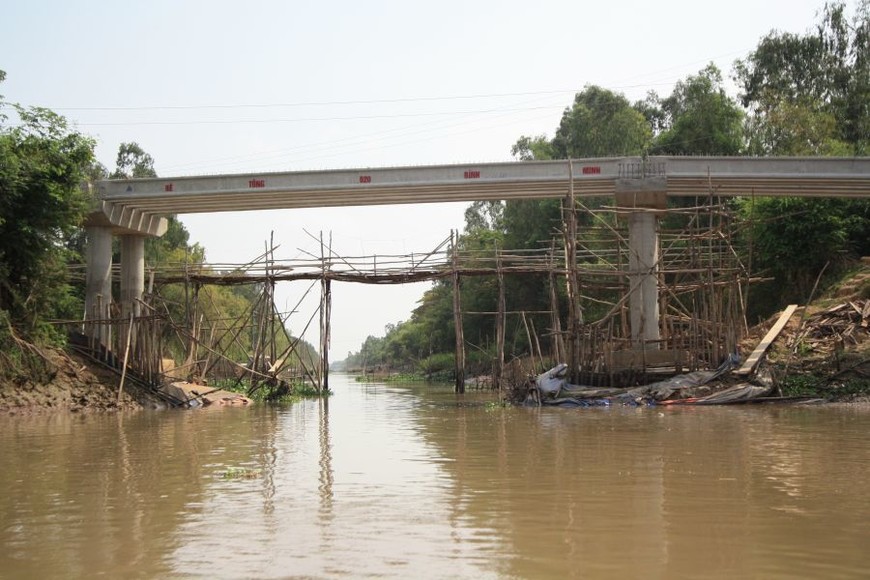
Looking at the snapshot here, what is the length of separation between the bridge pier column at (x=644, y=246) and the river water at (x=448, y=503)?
9960mm

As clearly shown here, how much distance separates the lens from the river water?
625 cm

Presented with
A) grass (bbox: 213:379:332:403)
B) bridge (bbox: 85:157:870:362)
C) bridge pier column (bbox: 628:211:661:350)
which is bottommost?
grass (bbox: 213:379:332:403)

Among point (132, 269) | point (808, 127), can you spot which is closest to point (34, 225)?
point (132, 269)

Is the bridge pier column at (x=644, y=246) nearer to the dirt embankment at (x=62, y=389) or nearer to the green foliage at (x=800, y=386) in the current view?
the green foliage at (x=800, y=386)

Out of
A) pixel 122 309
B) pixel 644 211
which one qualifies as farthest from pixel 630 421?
pixel 122 309

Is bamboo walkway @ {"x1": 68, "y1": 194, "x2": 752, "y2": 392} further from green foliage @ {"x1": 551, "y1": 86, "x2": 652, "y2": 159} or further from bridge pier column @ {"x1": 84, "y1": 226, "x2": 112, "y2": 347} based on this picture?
green foliage @ {"x1": 551, "y1": 86, "x2": 652, "y2": 159}

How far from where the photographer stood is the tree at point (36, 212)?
22.4m

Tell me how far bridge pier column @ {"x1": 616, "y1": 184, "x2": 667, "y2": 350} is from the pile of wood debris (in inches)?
155

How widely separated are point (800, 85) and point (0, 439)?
42.7m

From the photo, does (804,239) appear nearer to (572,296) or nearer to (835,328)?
(835,328)

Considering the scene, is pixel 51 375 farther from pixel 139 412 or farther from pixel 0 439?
pixel 0 439

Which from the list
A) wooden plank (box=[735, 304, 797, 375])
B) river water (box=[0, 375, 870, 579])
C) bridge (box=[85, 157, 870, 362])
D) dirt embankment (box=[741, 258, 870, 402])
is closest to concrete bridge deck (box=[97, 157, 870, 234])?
bridge (box=[85, 157, 870, 362])

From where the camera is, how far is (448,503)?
8.51 metres

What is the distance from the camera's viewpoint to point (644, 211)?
24.8 m
